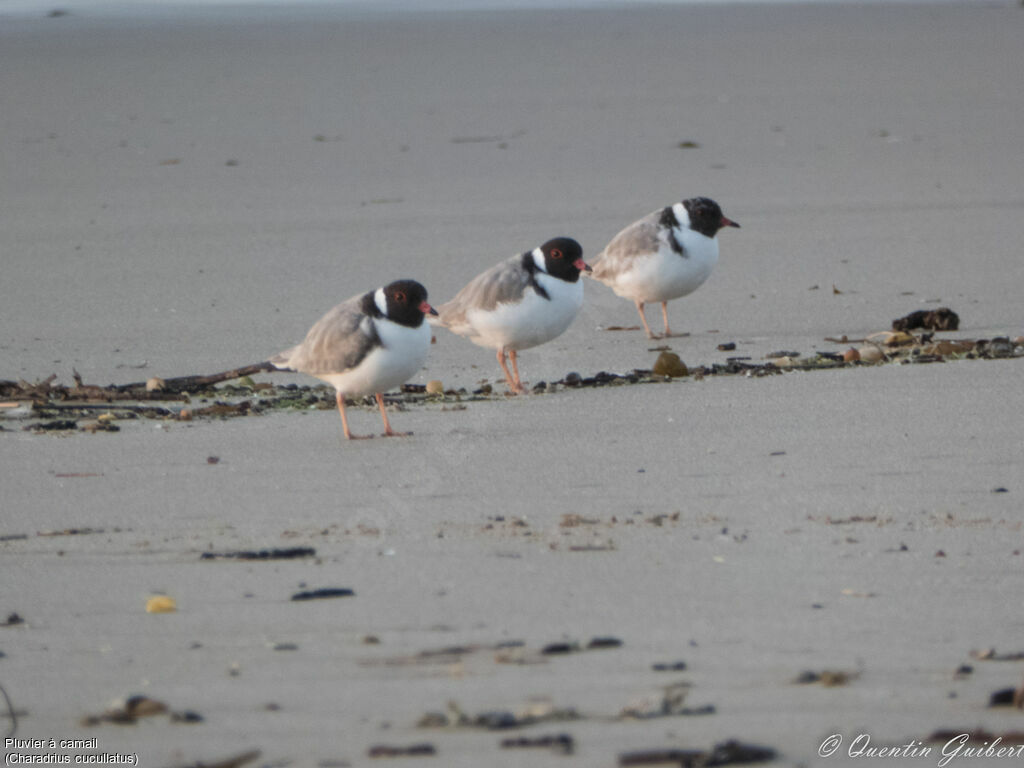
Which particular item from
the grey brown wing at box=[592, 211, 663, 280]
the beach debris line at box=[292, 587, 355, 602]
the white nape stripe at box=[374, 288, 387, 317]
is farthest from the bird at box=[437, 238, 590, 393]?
the beach debris line at box=[292, 587, 355, 602]

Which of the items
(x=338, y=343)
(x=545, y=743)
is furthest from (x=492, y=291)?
(x=545, y=743)

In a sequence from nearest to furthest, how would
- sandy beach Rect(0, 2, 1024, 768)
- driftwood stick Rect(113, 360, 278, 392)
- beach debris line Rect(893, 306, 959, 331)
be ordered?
sandy beach Rect(0, 2, 1024, 768)
driftwood stick Rect(113, 360, 278, 392)
beach debris line Rect(893, 306, 959, 331)

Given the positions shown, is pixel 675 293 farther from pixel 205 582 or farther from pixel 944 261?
pixel 205 582

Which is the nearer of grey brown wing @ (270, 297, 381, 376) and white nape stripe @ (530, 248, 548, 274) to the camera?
grey brown wing @ (270, 297, 381, 376)

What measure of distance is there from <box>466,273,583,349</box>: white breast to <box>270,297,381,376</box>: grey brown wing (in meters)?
0.84

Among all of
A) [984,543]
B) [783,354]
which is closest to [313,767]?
[984,543]

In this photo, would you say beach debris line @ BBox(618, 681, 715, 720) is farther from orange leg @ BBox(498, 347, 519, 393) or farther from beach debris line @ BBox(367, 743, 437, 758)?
orange leg @ BBox(498, 347, 519, 393)

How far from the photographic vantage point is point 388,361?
571 centimetres

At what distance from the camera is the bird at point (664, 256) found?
8.14 metres

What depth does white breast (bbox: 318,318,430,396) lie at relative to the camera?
5711 mm

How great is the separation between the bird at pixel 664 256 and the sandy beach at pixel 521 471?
0.83ft

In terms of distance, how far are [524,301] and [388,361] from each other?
1118mm

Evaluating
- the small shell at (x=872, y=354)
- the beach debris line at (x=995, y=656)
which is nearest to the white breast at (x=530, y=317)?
the small shell at (x=872, y=354)

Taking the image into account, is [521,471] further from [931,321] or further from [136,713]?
[931,321]
